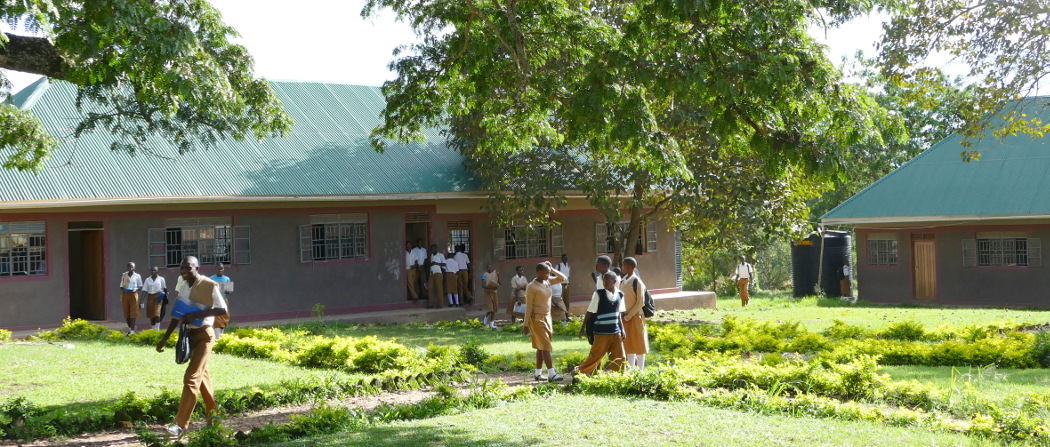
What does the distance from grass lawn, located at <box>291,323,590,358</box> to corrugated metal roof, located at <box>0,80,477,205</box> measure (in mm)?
3079

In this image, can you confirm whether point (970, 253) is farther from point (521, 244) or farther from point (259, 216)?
point (259, 216)

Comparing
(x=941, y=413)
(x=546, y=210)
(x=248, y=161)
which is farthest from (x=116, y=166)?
(x=941, y=413)

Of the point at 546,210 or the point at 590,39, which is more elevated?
the point at 590,39

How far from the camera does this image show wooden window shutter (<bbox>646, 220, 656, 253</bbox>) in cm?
2825

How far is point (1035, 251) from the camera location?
88.8ft

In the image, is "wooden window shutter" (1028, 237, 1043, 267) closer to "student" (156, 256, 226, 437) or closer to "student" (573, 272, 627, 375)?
"student" (573, 272, 627, 375)

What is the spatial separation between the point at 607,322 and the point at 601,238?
1558 centimetres

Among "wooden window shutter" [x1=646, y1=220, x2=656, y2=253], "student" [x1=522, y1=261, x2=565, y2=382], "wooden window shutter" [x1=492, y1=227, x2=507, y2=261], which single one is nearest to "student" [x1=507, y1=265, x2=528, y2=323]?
"wooden window shutter" [x1=492, y1=227, x2=507, y2=261]

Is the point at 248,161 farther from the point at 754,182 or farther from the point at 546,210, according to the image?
the point at 754,182

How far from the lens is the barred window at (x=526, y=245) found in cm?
2505

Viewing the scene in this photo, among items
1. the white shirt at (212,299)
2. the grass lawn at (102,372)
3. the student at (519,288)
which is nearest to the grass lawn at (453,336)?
the student at (519,288)

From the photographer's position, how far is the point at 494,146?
1430 cm

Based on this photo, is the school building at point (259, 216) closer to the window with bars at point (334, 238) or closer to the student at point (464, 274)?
the window with bars at point (334, 238)

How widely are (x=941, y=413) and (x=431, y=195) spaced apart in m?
14.3
